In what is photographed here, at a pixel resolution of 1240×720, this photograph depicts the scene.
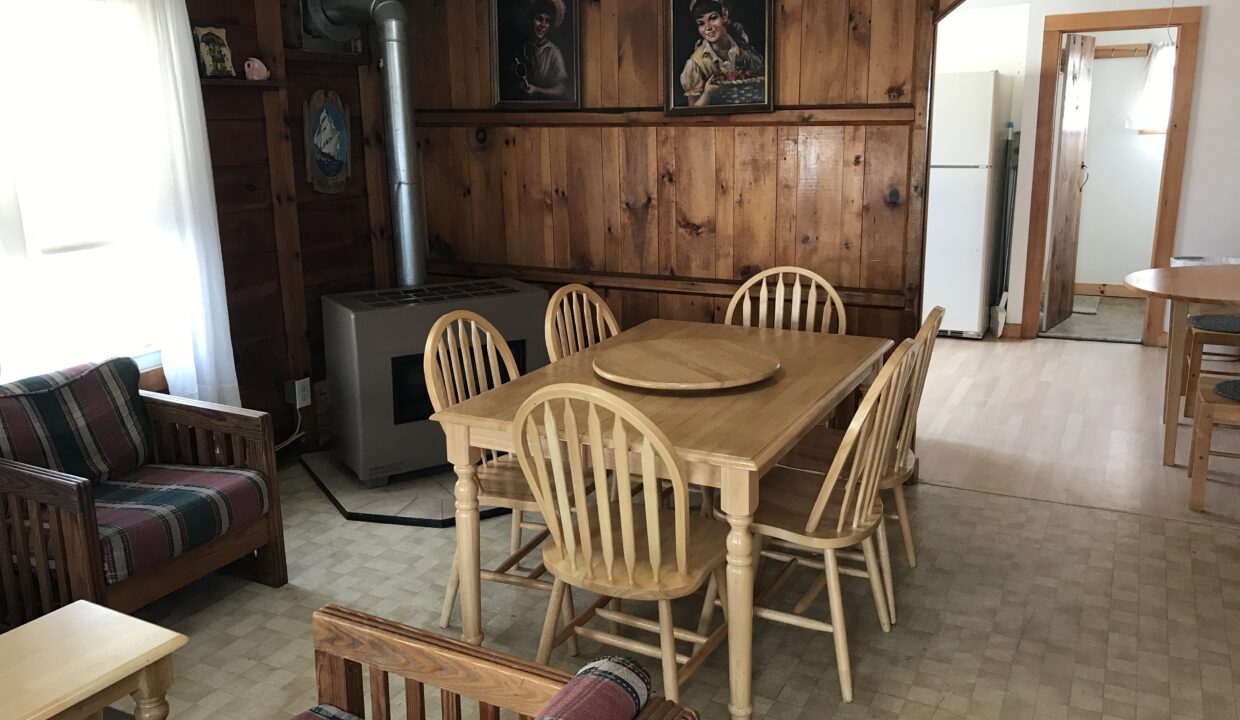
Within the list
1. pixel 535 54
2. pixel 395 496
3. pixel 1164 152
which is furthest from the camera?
pixel 1164 152

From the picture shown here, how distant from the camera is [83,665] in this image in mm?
1909

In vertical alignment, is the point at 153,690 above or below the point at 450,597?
above

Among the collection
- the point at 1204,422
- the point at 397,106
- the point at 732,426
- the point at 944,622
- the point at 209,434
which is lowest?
the point at 944,622

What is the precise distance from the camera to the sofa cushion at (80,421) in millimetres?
2826

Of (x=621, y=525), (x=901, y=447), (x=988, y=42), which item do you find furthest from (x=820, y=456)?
(x=988, y=42)

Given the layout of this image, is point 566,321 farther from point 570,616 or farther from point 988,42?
point 988,42

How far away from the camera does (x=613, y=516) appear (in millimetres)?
2619

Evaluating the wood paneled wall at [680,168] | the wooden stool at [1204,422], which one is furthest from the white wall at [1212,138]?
the wood paneled wall at [680,168]

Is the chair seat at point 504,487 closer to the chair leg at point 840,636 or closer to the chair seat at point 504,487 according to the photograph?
the chair seat at point 504,487

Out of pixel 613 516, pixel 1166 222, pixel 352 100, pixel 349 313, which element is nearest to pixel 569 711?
pixel 613 516

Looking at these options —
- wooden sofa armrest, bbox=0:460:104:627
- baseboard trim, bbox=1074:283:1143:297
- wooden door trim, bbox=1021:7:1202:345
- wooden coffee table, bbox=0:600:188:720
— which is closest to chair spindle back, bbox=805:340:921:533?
wooden coffee table, bbox=0:600:188:720

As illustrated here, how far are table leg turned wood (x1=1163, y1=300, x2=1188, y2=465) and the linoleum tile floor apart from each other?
657 mm

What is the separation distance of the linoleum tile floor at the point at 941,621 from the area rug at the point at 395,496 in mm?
62

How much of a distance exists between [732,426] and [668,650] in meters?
0.54
